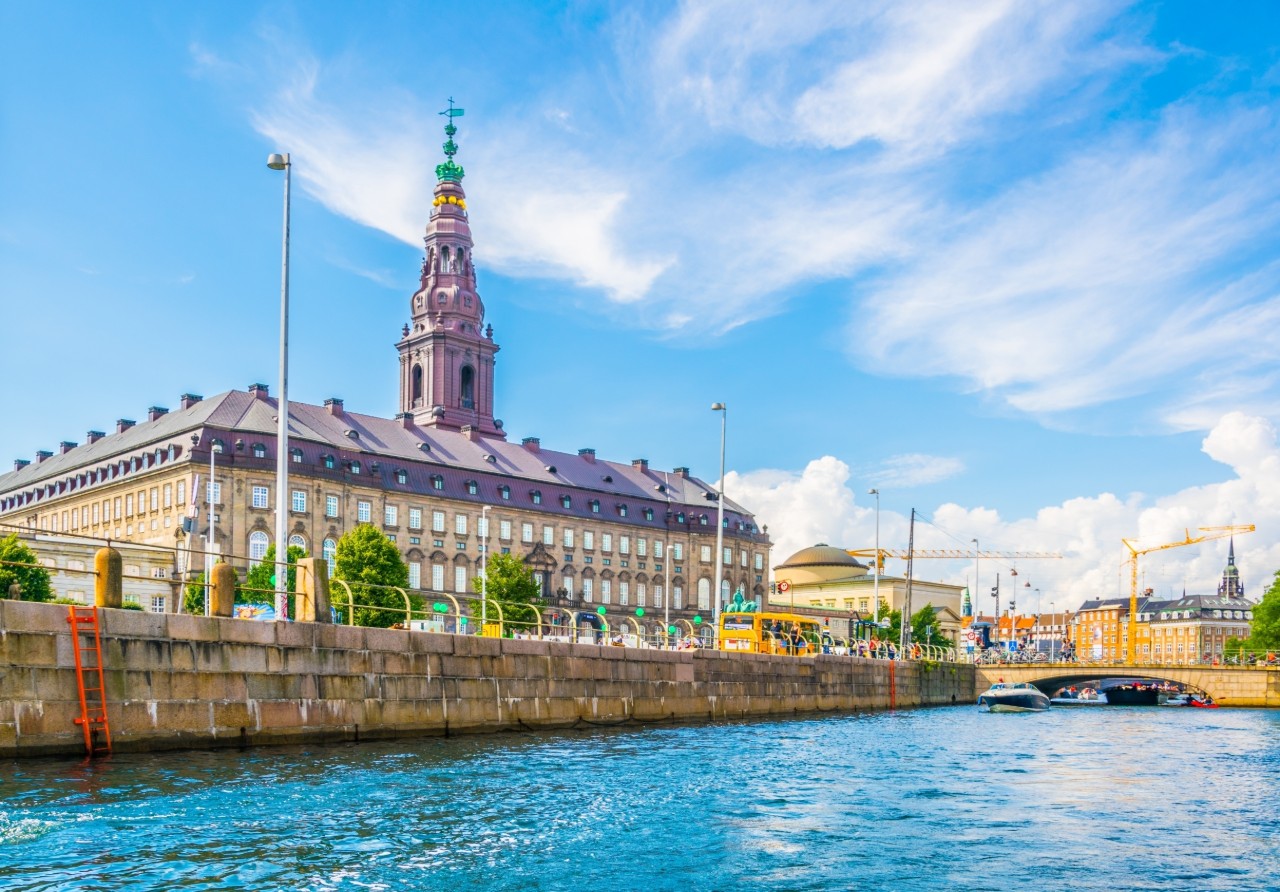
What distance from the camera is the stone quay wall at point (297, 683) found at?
2350cm

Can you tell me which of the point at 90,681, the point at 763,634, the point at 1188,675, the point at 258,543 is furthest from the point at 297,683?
the point at 1188,675

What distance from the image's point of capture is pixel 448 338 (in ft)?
484

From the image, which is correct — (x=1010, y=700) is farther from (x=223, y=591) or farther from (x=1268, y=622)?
(x=223, y=591)

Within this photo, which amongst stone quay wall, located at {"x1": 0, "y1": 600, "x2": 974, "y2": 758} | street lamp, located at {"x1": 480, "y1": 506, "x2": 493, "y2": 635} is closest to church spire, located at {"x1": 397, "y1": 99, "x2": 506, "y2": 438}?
street lamp, located at {"x1": 480, "y1": 506, "x2": 493, "y2": 635}

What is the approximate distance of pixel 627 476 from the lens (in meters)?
152

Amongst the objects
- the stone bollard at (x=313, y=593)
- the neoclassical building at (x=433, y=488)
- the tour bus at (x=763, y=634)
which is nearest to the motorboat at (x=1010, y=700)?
the tour bus at (x=763, y=634)

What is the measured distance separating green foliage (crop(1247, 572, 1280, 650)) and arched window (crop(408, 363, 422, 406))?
88372mm

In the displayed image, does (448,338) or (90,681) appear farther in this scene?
(448,338)

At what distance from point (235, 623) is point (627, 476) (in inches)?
4944

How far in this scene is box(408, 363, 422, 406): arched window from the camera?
150500 millimetres

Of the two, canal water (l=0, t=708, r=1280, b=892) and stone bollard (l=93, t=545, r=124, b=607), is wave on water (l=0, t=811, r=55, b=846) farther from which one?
stone bollard (l=93, t=545, r=124, b=607)

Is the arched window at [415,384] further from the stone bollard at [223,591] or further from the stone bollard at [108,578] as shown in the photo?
the stone bollard at [108,578]

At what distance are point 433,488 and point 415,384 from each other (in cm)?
2592

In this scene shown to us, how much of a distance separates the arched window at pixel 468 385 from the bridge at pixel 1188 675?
226 feet
